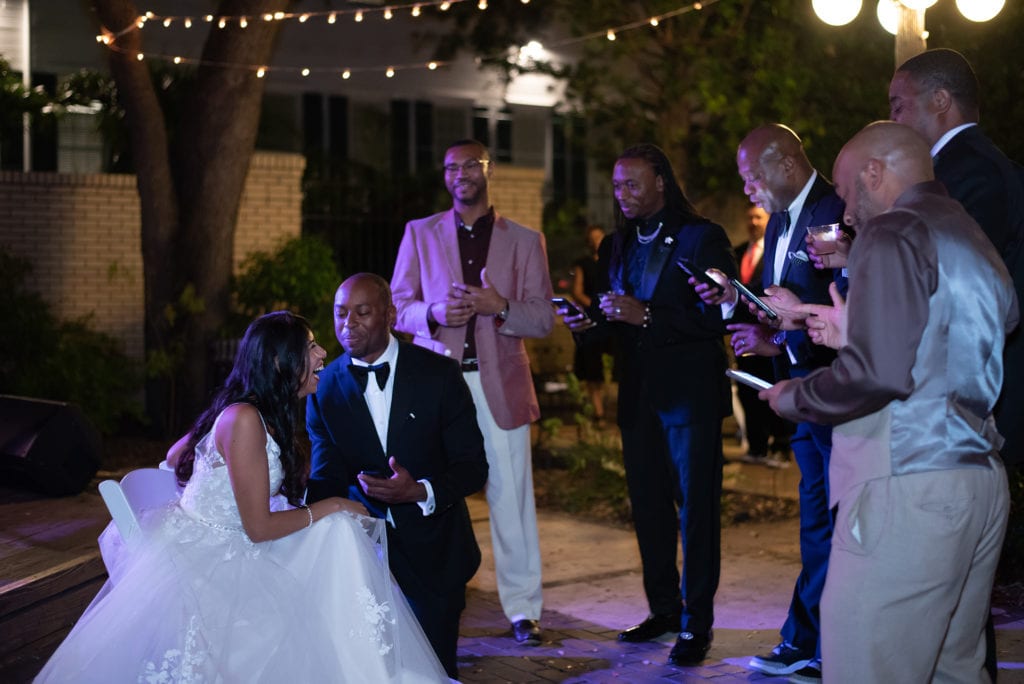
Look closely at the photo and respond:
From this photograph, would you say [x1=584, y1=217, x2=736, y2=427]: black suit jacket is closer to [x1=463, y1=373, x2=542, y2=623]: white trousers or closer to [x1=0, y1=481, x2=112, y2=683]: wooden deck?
[x1=463, y1=373, x2=542, y2=623]: white trousers

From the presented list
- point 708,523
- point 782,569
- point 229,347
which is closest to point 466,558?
point 708,523

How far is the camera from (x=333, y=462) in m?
5.00

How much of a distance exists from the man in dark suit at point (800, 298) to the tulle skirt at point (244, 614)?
171 cm

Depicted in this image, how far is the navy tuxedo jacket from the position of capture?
5262 mm

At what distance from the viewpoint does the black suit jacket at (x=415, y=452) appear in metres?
4.90

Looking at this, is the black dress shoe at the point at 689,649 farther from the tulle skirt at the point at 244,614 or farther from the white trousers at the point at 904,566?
the white trousers at the point at 904,566

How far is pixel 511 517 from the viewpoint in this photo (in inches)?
237

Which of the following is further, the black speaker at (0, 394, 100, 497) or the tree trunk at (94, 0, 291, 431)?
the tree trunk at (94, 0, 291, 431)

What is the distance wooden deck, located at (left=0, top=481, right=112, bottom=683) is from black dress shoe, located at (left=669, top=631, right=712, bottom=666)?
262 cm

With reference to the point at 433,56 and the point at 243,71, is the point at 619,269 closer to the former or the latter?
the point at 243,71

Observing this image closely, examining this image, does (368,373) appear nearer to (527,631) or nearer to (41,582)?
(527,631)

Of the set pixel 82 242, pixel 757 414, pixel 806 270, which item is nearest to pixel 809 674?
pixel 806 270

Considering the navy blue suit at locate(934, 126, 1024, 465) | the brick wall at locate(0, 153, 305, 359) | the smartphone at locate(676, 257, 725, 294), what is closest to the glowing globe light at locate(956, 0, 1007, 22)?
the navy blue suit at locate(934, 126, 1024, 465)

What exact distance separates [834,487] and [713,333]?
2.10 metres
